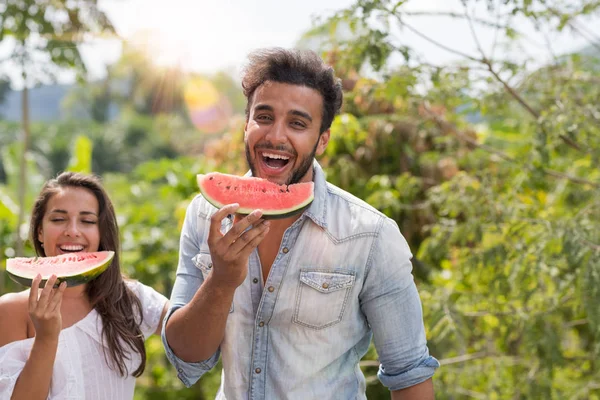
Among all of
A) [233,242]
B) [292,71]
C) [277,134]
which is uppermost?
[292,71]

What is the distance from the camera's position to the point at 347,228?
2203 millimetres

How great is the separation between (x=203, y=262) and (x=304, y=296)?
360 millimetres

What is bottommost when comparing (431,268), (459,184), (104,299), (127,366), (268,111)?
(431,268)

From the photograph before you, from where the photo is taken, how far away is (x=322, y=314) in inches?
84.8

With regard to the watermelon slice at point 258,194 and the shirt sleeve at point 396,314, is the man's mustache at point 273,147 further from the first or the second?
the shirt sleeve at point 396,314

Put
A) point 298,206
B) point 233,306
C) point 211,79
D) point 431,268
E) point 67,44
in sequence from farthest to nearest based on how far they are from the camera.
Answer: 1. point 211,79
2. point 67,44
3. point 431,268
4. point 233,306
5. point 298,206

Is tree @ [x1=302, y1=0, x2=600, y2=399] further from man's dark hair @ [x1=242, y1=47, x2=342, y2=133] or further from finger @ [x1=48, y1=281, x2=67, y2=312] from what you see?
finger @ [x1=48, y1=281, x2=67, y2=312]

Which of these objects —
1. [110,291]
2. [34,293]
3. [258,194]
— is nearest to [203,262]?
[258,194]

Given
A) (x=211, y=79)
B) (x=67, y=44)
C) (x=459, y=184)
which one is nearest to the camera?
(x=459, y=184)

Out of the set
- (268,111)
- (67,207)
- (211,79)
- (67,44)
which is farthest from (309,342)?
(211,79)

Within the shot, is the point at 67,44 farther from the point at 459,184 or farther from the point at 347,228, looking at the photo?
the point at 347,228

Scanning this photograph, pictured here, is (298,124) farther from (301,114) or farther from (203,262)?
(203,262)

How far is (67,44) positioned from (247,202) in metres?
5.62

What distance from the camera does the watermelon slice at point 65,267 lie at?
2.37 metres
